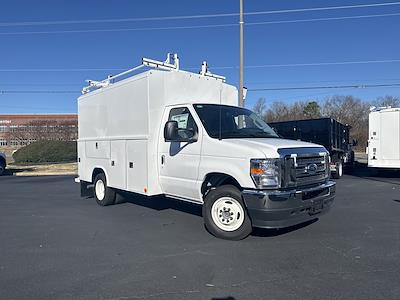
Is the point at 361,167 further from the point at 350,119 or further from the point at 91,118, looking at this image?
the point at 350,119

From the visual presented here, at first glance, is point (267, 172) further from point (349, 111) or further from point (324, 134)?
point (349, 111)

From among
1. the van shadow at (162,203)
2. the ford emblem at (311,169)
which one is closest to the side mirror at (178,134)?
the ford emblem at (311,169)

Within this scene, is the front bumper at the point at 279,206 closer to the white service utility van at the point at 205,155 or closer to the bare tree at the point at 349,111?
the white service utility van at the point at 205,155

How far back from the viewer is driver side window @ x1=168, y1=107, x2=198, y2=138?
6.63m

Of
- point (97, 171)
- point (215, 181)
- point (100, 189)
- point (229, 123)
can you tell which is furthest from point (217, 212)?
point (97, 171)

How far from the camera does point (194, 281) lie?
4.36 metres

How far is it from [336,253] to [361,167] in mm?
18952

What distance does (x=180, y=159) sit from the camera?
6781 mm

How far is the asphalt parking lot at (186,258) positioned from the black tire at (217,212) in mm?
148

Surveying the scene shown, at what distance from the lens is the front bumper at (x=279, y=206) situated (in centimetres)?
542

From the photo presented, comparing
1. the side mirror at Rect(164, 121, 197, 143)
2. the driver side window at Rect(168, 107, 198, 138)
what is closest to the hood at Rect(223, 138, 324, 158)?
the side mirror at Rect(164, 121, 197, 143)

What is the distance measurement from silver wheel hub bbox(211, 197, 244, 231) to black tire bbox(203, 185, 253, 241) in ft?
0.06

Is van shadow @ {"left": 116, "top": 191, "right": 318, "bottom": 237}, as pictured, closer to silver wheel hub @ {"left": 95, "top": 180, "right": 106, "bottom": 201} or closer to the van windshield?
silver wheel hub @ {"left": 95, "top": 180, "right": 106, "bottom": 201}

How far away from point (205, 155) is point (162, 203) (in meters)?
3.56
